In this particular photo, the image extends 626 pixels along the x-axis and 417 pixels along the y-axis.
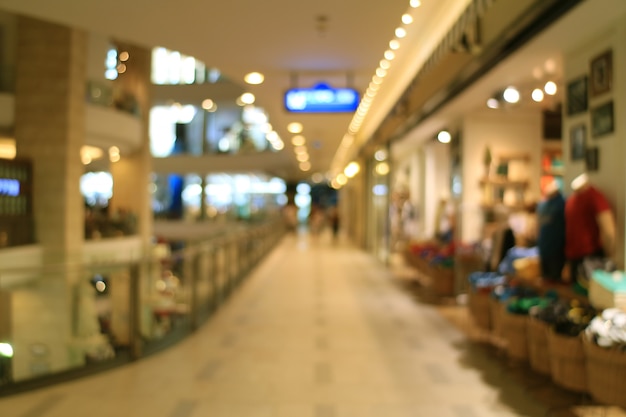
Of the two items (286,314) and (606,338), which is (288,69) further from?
(606,338)

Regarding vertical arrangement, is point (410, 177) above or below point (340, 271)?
above

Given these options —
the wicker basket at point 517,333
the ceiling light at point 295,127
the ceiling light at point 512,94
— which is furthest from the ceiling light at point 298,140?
the wicker basket at point 517,333

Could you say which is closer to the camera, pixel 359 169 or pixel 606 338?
pixel 606 338

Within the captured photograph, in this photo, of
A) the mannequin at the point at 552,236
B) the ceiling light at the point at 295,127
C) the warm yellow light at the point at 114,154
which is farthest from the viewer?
the warm yellow light at the point at 114,154

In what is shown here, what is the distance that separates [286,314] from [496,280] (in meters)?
3.01

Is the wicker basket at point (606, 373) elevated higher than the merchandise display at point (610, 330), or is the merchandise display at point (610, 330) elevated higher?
the merchandise display at point (610, 330)

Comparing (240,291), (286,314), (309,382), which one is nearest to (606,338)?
(309,382)

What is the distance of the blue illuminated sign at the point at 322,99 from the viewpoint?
7234mm

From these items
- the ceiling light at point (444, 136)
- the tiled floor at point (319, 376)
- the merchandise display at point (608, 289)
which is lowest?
the tiled floor at point (319, 376)

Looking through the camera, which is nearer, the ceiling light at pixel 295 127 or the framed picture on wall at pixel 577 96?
the framed picture on wall at pixel 577 96

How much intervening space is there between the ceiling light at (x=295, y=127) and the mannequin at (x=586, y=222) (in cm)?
673

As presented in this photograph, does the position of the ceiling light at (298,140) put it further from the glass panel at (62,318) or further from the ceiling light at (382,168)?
the glass panel at (62,318)

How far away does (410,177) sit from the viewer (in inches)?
577

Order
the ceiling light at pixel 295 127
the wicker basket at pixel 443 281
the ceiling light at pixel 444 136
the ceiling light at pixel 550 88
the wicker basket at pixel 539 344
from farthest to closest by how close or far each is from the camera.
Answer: the ceiling light at pixel 295 127 < the ceiling light at pixel 444 136 < the wicker basket at pixel 443 281 < the ceiling light at pixel 550 88 < the wicker basket at pixel 539 344
